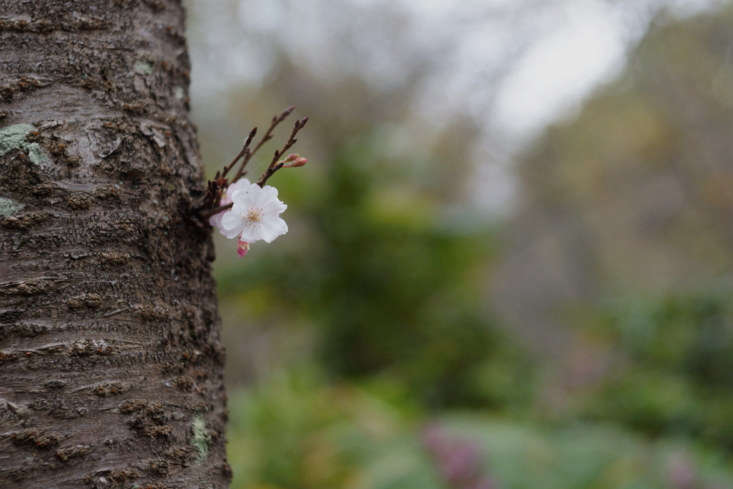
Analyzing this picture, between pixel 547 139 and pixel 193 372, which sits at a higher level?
pixel 547 139

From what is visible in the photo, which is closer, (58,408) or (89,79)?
(58,408)

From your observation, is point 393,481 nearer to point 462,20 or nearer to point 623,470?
point 623,470

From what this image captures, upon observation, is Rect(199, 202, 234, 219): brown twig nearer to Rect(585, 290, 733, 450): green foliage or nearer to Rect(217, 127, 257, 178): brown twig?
Rect(217, 127, 257, 178): brown twig

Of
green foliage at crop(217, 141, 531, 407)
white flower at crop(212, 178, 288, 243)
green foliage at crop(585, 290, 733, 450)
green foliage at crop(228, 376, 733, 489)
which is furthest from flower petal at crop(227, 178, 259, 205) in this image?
green foliage at crop(217, 141, 531, 407)

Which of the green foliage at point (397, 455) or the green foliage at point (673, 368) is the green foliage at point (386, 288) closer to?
the green foliage at point (673, 368)

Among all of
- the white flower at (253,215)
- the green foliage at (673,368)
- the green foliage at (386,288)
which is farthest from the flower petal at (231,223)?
the green foliage at (386,288)

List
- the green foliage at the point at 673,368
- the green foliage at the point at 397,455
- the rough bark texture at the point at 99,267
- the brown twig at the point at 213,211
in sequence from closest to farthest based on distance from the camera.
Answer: the rough bark texture at the point at 99,267
the brown twig at the point at 213,211
the green foliage at the point at 397,455
the green foliage at the point at 673,368

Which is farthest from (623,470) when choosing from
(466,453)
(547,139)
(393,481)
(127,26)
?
(547,139)

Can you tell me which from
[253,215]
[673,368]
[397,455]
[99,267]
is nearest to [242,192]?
[253,215]
